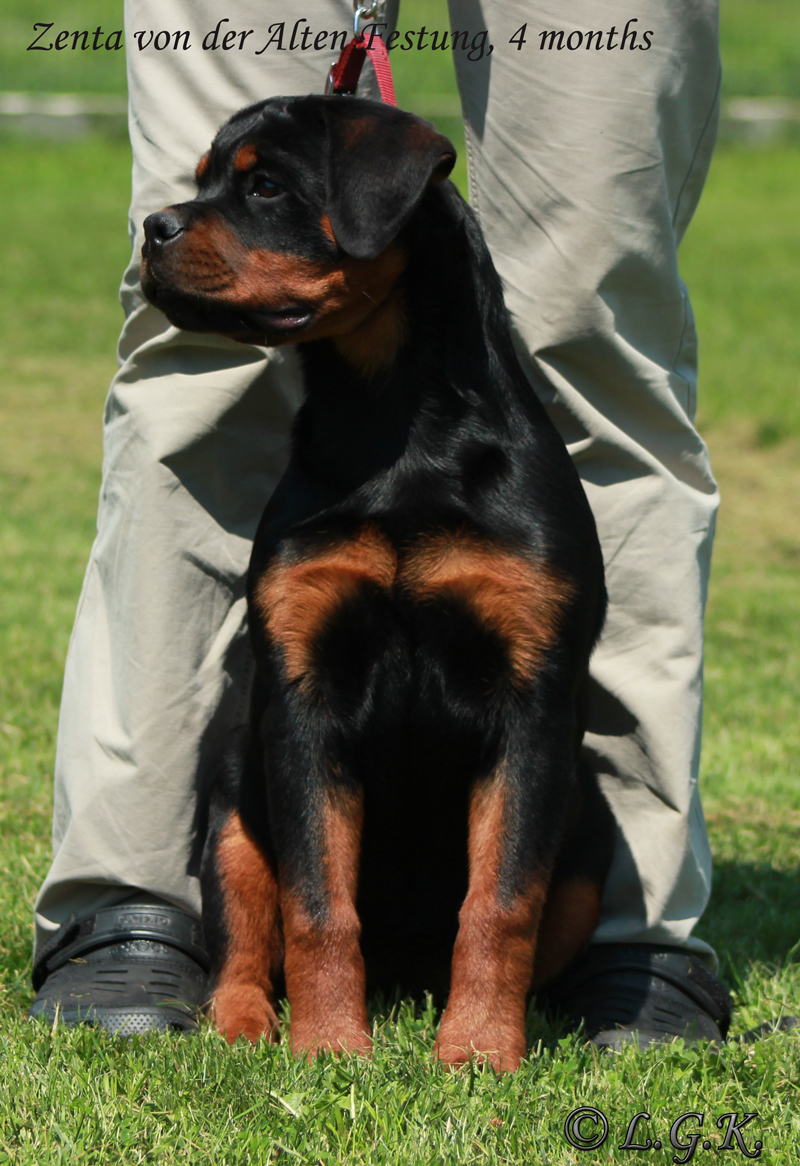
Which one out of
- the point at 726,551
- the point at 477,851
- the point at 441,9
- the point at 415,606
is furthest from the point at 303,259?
the point at 441,9

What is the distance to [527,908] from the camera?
7.79 feet

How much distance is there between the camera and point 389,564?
244 centimetres

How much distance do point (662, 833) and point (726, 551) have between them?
14.4 ft

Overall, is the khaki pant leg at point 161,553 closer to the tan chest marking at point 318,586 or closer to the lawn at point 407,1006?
the lawn at point 407,1006

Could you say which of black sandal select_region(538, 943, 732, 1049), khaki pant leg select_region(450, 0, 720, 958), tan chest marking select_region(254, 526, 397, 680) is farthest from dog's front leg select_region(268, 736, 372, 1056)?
khaki pant leg select_region(450, 0, 720, 958)

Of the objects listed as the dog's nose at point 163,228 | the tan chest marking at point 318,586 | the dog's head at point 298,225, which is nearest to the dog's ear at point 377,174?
the dog's head at point 298,225

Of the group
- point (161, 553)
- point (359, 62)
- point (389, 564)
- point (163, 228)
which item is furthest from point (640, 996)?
point (359, 62)

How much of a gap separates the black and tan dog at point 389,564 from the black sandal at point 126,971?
11 centimetres

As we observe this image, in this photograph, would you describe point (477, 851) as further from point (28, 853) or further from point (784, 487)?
point (784, 487)

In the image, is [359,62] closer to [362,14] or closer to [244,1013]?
[362,14]

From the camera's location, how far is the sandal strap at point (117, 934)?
2715 mm

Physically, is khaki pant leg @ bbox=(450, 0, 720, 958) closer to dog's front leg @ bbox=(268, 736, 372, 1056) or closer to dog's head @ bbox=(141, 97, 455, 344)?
dog's head @ bbox=(141, 97, 455, 344)

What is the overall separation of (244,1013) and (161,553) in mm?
924

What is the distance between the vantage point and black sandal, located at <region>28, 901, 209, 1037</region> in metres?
2.55
